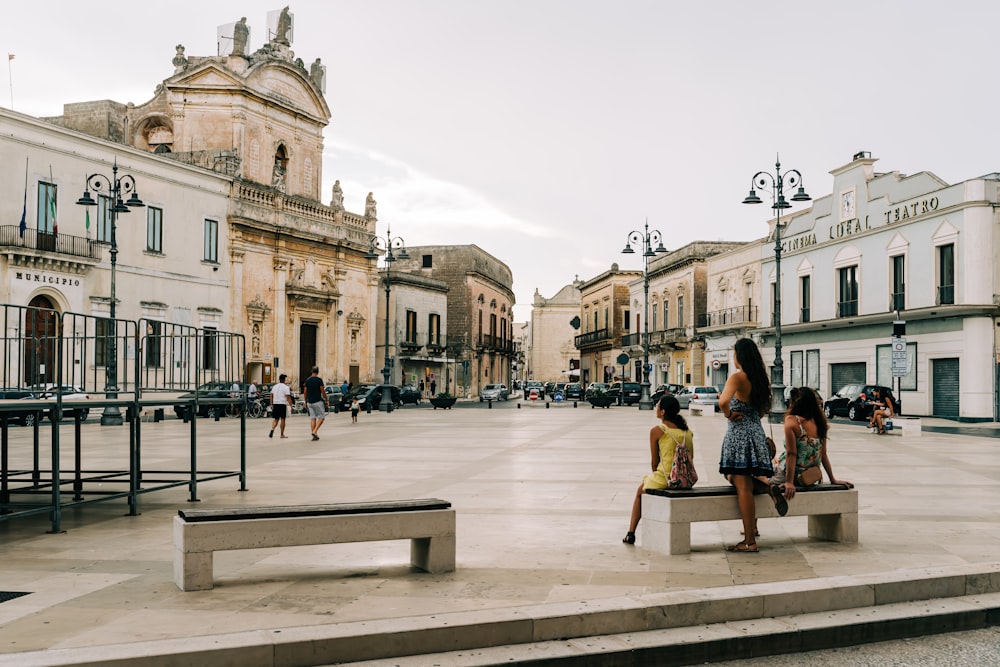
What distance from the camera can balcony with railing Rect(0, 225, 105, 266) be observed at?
100ft

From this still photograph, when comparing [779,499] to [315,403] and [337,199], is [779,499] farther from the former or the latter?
[337,199]

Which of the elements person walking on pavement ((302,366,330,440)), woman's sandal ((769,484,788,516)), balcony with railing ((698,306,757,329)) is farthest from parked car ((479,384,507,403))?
woman's sandal ((769,484,788,516))

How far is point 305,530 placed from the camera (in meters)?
6.41

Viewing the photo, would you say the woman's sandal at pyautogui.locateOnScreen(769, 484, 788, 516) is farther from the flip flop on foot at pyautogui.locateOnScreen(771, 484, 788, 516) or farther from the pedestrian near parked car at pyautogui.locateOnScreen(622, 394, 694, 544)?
the pedestrian near parked car at pyautogui.locateOnScreen(622, 394, 694, 544)

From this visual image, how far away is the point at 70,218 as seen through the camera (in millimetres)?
33344

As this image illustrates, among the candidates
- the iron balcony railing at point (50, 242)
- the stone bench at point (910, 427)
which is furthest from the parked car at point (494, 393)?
the stone bench at point (910, 427)

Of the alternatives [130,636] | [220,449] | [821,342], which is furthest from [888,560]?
[821,342]

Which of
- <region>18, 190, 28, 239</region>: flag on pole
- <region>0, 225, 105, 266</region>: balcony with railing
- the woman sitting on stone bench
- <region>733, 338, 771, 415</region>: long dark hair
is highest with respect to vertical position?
<region>18, 190, 28, 239</region>: flag on pole

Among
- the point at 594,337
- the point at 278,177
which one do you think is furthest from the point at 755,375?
the point at 594,337

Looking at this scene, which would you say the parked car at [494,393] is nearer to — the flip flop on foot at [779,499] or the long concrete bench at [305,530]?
the flip flop on foot at [779,499]

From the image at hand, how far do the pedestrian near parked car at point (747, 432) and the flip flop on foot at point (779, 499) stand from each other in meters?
0.14

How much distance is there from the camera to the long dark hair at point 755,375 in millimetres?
7523

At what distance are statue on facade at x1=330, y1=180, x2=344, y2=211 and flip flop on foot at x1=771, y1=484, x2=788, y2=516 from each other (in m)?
43.5

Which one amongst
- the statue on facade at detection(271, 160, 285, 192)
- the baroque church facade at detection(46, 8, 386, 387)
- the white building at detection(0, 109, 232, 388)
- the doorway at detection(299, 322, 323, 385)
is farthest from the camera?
the doorway at detection(299, 322, 323, 385)
